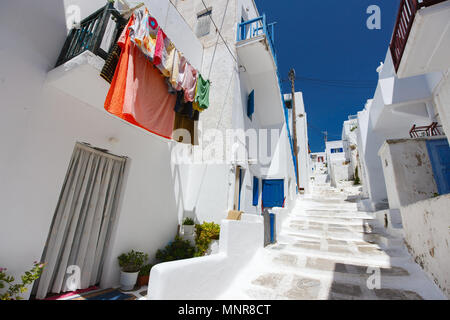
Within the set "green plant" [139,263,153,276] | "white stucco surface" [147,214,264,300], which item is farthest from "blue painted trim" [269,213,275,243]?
"green plant" [139,263,153,276]

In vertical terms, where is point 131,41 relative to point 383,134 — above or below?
below

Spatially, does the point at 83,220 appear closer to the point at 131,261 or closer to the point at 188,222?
the point at 131,261

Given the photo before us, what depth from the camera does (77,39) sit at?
141 inches

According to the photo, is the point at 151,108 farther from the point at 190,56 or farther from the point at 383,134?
the point at 383,134

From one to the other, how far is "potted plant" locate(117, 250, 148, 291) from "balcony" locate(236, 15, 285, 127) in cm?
804

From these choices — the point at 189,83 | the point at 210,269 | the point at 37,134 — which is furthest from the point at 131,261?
the point at 189,83

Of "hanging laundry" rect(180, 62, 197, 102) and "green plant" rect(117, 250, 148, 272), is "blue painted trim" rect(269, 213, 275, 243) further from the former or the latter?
"hanging laundry" rect(180, 62, 197, 102)

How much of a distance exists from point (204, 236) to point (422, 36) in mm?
6330

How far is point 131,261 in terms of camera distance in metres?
4.41

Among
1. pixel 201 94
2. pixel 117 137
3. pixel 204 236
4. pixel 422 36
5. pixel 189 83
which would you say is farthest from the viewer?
pixel 204 236

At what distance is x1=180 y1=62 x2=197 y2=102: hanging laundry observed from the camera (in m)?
4.66
